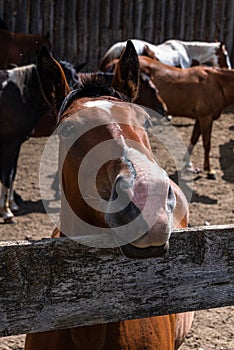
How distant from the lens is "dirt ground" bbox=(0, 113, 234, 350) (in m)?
4.18

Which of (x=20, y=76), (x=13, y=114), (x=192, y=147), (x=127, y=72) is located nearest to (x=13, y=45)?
(x=192, y=147)

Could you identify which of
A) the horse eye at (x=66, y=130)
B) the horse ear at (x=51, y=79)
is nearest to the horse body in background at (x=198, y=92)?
the horse ear at (x=51, y=79)

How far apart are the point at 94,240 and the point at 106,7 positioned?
1129cm

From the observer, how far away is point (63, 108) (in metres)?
2.40

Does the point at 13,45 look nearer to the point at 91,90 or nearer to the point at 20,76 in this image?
the point at 20,76

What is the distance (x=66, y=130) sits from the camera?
2.23m

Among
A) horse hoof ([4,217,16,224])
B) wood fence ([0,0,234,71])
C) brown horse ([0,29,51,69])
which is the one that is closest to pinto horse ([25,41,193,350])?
horse hoof ([4,217,16,224])

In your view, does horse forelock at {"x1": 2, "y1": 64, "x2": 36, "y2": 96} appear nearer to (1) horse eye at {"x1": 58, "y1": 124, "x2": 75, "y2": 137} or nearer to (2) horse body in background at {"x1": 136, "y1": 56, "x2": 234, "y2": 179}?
(2) horse body in background at {"x1": 136, "y1": 56, "x2": 234, "y2": 179}

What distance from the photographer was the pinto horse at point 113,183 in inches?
68.9

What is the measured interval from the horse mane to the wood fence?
9.78 metres

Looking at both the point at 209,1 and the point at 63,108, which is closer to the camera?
the point at 63,108

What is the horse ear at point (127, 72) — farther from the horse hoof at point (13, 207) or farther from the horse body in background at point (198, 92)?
the horse body in background at point (198, 92)

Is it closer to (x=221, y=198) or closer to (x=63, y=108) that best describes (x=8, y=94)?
(x=221, y=198)

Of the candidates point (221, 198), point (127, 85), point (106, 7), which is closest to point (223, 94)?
point (221, 198)
